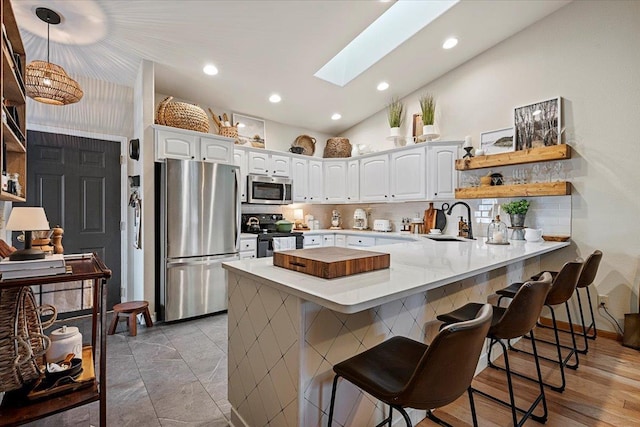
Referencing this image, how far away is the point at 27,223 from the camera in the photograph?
4.62 feet

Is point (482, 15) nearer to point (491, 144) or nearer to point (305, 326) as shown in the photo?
point (491, 144)

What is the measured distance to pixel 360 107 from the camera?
198 inches

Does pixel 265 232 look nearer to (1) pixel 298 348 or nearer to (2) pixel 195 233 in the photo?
(2) pixel 195 233

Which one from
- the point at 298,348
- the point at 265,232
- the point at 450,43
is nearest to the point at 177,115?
the point at 265,232

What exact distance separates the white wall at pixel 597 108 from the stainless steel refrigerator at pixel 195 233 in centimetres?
362

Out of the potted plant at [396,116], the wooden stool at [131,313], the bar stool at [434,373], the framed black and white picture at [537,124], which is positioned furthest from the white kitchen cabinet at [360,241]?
the bar stool at [434,373]

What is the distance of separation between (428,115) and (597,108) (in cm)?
178

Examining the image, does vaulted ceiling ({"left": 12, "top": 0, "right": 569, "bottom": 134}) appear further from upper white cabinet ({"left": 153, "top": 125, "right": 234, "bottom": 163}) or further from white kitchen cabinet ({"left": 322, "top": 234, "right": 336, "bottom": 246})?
white kitchen cabinet ({"left": 322, "top": 234, "right": 336, "bottom": 246})

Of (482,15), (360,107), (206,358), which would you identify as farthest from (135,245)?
(482,15)

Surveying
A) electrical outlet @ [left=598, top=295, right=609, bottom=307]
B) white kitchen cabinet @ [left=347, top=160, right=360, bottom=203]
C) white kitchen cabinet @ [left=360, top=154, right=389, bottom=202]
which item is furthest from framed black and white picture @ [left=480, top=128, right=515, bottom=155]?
white kitchen cabinet @ [left=347, top=160, right=360, bottom=203]

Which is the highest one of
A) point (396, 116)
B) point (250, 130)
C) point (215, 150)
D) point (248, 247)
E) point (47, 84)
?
point (396, 116)

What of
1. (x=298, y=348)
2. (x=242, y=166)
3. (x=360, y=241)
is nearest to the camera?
(x=298, y=348)

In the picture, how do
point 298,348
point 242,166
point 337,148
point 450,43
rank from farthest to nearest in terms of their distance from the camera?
point 337,148
point 242,166
point 450,43
point 298,348

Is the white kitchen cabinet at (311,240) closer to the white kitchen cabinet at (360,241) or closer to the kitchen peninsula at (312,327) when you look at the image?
the white kitchen cabinet at (360,241)
